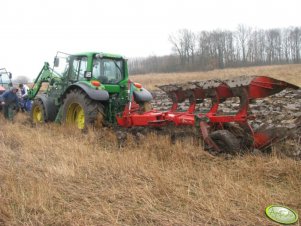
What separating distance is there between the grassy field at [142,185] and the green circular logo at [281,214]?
0.25ft

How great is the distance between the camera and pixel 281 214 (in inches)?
128

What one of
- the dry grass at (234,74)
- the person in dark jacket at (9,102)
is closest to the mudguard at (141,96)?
the person in dark jacket at (9,102)

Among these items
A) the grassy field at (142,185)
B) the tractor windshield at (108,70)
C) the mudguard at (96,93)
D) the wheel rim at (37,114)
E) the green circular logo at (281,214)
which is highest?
the tractor windshield at (108,70)

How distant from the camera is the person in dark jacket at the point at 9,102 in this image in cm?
1089

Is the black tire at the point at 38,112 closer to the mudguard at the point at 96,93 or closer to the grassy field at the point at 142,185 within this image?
the mudguard at the point at 96,93

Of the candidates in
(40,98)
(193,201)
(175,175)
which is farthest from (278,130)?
(40,98)

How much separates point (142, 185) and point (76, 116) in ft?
16.0

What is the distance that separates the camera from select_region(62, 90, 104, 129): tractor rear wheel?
764 centimetres

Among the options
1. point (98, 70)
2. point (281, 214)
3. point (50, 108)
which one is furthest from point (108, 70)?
point (281, 214)

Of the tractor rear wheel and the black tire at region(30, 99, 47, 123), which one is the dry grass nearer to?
the black tire at region(30, 99, 47, 123)

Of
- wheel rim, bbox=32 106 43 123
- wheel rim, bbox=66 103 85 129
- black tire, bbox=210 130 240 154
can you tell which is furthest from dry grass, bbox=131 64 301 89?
black tire, bbox=210 130 240 154

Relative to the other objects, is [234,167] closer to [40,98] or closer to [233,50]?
[40,98]

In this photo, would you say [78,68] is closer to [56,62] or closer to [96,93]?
[56,62]

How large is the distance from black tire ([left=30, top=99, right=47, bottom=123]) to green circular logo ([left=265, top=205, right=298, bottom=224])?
291 inches
